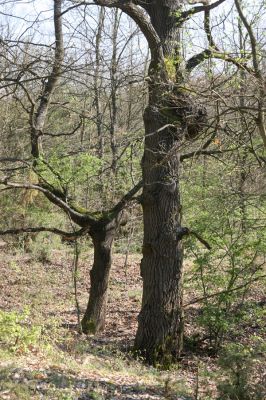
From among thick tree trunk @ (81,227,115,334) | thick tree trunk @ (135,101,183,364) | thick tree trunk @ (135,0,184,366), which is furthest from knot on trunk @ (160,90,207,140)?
thick tree trunk @ (81,227,115,334)

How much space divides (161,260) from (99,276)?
2.00 m

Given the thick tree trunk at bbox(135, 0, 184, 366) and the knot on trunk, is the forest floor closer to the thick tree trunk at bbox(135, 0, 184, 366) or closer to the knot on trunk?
the thick tree trunk at bbox(135, 0, 184, 366)

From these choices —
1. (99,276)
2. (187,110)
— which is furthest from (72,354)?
(187,110)

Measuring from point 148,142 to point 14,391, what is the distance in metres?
5.39

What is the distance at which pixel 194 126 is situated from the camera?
312 inches

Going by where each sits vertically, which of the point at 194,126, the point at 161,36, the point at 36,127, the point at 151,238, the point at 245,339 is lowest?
the point at 245,339

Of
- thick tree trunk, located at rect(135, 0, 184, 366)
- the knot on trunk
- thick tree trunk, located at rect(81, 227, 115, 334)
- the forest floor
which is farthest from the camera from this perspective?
Answer: thick tree trunk, located at rect(81, 227, 115, 334)

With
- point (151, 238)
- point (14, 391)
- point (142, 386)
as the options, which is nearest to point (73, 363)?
point (142, 386)

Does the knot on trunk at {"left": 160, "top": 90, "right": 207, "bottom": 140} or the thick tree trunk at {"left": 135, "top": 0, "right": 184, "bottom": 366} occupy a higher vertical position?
Result: the knot on trunk at {"left": 160, "top": 90, "right": 207, "bottom": 140}

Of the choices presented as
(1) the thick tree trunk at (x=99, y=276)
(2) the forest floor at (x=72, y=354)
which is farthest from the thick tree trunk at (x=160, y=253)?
(1) the thick tree trunk at (x=99, y=276)

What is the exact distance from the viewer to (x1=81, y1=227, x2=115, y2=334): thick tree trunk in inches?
419

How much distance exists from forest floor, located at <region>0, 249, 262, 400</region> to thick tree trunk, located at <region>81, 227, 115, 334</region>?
1.29ft

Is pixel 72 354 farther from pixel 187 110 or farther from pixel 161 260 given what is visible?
pixel 187 110

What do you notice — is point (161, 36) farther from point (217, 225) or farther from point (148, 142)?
point (217, 225)
